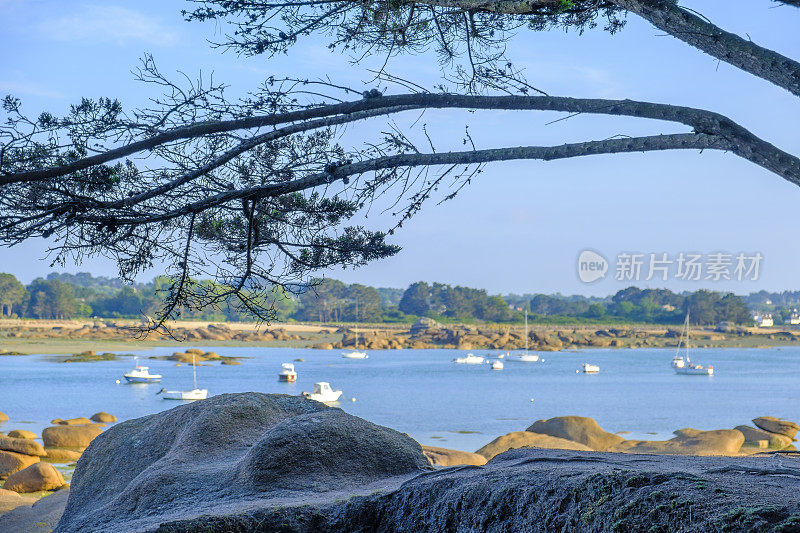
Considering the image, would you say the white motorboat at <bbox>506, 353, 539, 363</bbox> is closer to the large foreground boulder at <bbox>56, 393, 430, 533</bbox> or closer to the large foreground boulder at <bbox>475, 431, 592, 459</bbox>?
the large foreground boulder at <bbox>475, 431, 592, 459</bbox>

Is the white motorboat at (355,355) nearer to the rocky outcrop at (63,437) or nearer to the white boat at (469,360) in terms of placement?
the white boat at (469,360)

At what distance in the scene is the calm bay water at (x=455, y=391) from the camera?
38.2 metres

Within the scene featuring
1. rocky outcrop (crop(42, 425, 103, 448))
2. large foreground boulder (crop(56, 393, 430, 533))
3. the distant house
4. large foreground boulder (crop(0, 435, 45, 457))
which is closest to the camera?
large foreground boulder (crop(56, 393, 430, 533))

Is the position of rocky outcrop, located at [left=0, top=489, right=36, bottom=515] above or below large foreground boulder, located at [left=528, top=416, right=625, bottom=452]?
below

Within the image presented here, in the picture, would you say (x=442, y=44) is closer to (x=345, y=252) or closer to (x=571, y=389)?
(x=345, y=252)

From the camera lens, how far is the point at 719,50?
6152 mm

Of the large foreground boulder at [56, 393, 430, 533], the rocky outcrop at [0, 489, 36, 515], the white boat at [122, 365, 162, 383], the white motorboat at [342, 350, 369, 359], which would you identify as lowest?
the white boat at [122, 365, 162, 383]

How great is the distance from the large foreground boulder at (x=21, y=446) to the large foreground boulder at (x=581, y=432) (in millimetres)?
13753

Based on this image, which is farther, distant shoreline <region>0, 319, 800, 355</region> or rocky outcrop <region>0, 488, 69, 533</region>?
distant shoreline <region>0, 319, 800, 355</region>

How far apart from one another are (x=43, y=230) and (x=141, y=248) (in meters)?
1.13

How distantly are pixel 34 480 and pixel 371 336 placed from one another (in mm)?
77029

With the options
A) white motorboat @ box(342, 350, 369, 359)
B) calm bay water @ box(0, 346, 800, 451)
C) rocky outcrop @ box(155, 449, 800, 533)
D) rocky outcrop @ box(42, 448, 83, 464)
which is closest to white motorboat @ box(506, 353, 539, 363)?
calm bay water @ box(0, 346, 800, 451)

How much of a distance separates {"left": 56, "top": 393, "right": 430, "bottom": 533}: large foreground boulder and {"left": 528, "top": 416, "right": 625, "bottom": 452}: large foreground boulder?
16376 millimetres

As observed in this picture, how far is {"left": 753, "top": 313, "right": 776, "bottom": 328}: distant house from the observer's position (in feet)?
368
